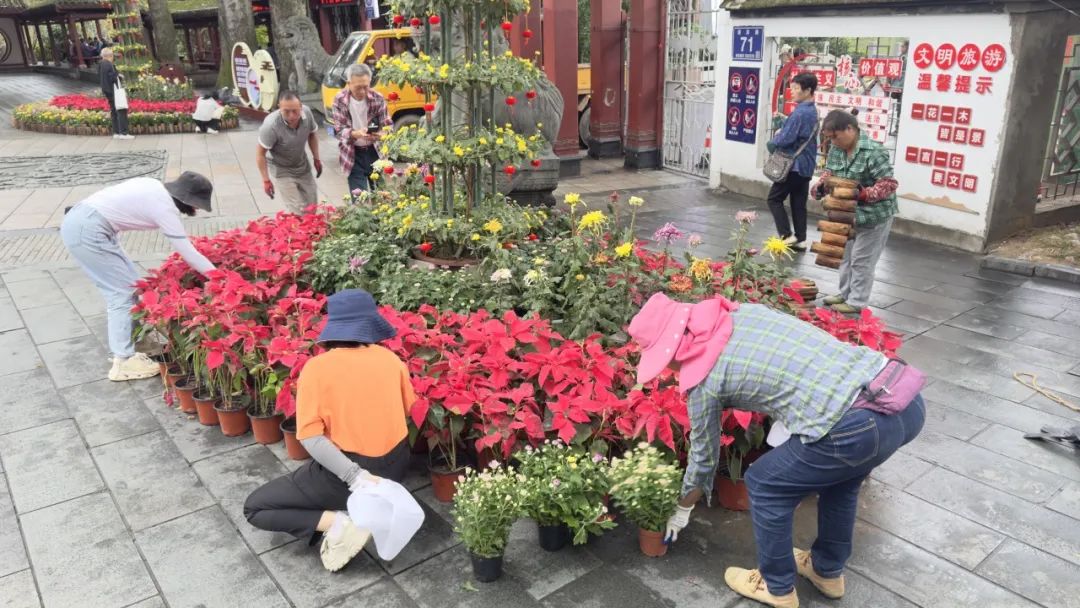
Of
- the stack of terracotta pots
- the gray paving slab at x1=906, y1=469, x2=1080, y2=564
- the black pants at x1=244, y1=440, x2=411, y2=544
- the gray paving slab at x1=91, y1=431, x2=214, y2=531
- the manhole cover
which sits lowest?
the gray paving slab at x1=906, y1=469, x2=1080, y2=564

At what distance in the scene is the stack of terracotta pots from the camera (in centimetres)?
566

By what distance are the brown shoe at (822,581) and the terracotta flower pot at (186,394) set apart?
342cm

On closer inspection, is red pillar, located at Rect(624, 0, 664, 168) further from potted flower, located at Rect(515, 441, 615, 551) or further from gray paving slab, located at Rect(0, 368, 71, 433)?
potted flower, located at Rect(515, 441, 615, 551)

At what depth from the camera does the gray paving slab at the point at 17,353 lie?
5.31 metres

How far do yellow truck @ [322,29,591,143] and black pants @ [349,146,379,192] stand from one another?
440 centimetres

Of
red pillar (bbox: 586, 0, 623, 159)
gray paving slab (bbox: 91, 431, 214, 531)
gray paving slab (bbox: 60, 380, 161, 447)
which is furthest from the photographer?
red pillar (bbox: 586, 0, 623, 159)

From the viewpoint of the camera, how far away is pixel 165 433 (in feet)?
14.5

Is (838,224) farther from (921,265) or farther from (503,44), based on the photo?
(503,44)

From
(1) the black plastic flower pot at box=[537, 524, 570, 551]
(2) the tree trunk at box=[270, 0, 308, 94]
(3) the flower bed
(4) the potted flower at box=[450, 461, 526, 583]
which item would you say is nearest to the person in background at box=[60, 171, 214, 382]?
(4) the potted flower at box=[450, 461, 526, 583]

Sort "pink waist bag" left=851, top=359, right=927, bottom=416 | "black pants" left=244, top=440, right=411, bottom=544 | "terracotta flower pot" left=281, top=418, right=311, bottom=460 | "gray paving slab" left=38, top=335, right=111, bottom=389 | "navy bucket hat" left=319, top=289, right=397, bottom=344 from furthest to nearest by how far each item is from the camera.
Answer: "gray paving slab" left=38, top=335, right=111, bottom=389 → "terracotta flower pot" left=281, top=418, right=311, bottom=460 → "black pants" left=244, top=440, right=411, bottom=544 → "navy bucket hat" left=319, top=289, right=397, bottom=344 → "pink waist bag" left=851, top=359, right=927, bottom=416

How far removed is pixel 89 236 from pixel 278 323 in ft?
4.86

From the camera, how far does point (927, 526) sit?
3.50 meters

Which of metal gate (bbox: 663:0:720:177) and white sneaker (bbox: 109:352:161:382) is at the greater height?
metal gate (bbox: 663:0:720:177)

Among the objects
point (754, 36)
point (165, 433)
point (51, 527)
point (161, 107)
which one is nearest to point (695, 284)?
point (165, 433)
